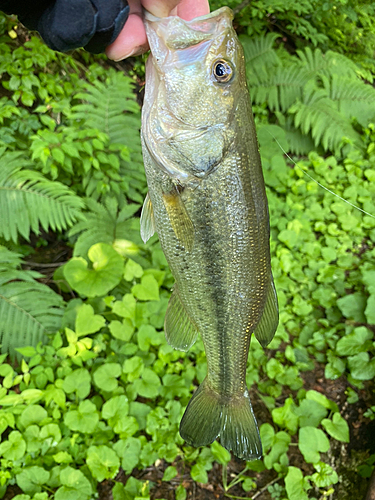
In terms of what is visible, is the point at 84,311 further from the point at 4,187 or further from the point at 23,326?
the point at 4,187

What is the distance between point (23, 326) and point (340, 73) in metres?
5.99

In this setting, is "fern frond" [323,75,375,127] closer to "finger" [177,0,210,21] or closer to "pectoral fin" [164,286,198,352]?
"finger" [177,0,210,21]

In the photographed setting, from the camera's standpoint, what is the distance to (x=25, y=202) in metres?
2.80

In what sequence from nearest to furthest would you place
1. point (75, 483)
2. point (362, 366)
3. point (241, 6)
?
point (75, 483), point (362, 366), point (241, 6)

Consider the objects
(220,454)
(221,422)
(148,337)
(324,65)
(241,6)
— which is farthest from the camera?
(324,65)

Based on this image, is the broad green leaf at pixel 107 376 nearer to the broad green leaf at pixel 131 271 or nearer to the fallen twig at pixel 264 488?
the broad green leaf at pixel 131 271

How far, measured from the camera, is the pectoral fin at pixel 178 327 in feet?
5.11

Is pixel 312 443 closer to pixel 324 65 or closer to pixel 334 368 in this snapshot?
pixel 334 368

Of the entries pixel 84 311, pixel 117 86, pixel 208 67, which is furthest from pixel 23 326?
pixel 117 86

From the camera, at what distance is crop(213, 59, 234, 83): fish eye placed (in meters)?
1.20

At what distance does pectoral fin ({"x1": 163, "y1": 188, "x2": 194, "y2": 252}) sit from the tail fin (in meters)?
0.87

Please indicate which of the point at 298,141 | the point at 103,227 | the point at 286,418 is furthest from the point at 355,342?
the point at 298,141

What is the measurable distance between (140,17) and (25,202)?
6.36 ft

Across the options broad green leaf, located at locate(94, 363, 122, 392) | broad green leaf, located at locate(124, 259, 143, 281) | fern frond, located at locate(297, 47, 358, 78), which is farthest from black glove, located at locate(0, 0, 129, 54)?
fern frond, located at locate(297, 47, 358, 78)
